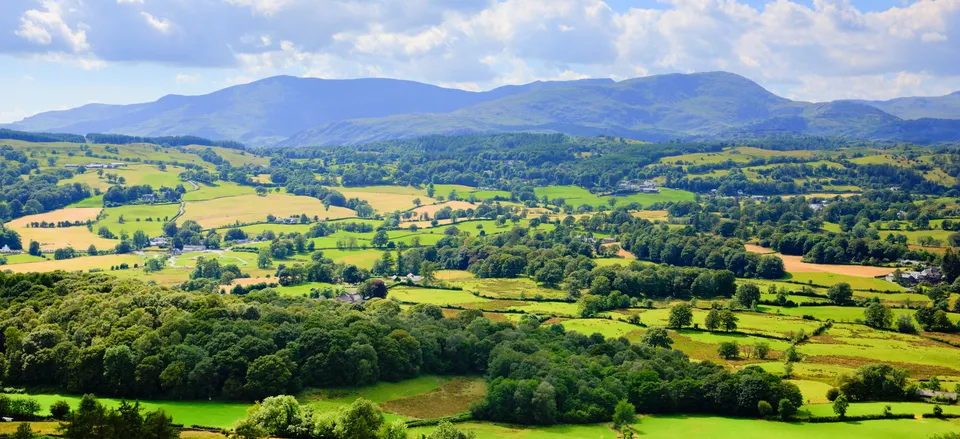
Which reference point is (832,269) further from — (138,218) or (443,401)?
(138,218)

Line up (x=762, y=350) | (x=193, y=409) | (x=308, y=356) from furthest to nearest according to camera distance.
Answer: (x=762, y=350) → (x=308, y=356) → (x=193, y=409)

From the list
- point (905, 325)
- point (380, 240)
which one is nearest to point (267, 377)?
point (905, 325)

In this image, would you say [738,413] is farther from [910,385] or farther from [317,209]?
[317,209]

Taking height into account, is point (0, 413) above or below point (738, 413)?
above

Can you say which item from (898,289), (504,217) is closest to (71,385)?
(898,289)

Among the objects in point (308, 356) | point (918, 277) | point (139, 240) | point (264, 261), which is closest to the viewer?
point (308, 356)

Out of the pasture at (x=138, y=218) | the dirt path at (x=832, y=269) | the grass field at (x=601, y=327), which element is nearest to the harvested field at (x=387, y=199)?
the pasture at (x=138, y=218)

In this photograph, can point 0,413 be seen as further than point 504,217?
No
